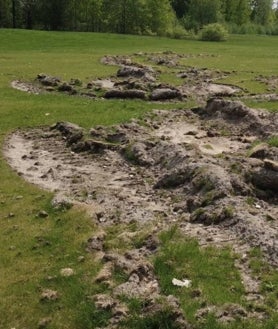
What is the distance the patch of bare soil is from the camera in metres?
12.4

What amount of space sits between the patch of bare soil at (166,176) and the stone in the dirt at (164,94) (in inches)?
232

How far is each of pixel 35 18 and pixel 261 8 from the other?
77.4m

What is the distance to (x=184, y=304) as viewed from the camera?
10.3m

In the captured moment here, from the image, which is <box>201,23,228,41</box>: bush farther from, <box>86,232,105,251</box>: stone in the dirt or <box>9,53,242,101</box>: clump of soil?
<box>86,232,105,251</box>: stone in the dirt

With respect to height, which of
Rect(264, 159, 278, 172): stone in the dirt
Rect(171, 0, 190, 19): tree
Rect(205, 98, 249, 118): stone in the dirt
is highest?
Rect(171, 0, 190, 19): tree

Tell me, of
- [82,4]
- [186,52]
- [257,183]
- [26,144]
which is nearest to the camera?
[257,183]

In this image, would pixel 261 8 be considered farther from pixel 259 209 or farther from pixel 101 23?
pixel 259 209

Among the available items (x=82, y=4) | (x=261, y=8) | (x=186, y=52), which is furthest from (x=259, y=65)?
(x=261, y=8)

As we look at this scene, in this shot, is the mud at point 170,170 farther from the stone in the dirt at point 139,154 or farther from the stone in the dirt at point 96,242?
the stone in the dirt at point 96,242

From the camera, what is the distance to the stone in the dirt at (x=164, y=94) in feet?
104

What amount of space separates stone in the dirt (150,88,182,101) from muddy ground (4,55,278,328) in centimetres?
431

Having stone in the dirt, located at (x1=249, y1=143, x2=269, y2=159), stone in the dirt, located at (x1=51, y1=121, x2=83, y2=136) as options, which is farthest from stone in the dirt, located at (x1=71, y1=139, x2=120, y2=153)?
stone in the dirt, located at (x1=249, y1=143, x2=269, y2=159)

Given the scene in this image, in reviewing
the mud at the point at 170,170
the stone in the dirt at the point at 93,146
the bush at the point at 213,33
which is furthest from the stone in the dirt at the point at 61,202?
the bush at the point at 213,33

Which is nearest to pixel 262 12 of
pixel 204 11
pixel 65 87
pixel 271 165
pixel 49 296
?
pixel 204 11
